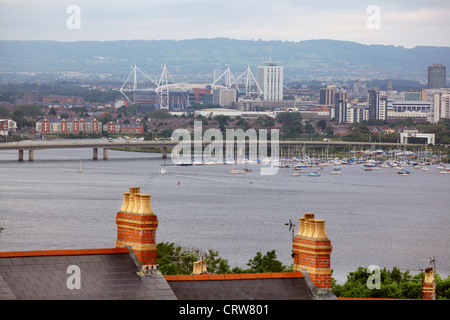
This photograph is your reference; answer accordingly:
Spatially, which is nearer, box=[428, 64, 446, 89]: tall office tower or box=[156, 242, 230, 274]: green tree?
box=[156, 242, 230, 274]: green tree

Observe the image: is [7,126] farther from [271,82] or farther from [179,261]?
[271,82]

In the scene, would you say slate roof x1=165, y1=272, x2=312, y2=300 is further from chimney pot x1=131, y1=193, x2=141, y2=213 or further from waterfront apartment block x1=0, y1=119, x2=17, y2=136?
waterfront apartment block x1=0, y1=119, x2=17, y2=136

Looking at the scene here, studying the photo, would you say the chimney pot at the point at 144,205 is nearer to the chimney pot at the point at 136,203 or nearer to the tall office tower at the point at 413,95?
the chimney pot at the point at 136,203

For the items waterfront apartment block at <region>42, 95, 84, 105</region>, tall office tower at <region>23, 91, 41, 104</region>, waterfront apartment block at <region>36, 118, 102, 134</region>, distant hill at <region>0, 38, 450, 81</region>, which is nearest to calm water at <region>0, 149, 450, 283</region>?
waterfront apartment block at <region>36, 118, 102, 134</region>

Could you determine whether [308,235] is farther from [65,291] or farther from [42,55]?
[42,55]

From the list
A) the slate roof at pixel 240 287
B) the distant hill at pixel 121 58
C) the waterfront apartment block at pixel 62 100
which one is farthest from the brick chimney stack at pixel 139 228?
the distant hill at pixel 121 58

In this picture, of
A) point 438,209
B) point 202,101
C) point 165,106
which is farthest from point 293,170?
point 202,101
